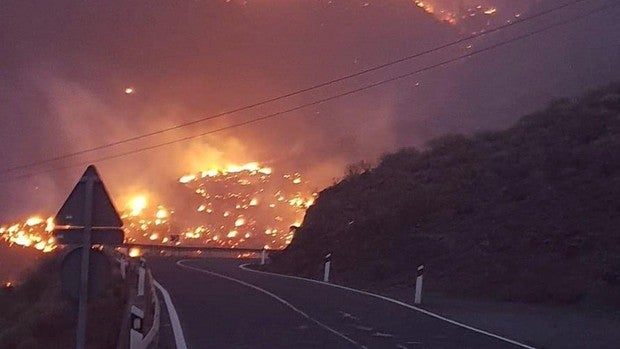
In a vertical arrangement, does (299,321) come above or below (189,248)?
below

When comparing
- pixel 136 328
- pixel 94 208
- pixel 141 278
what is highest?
pixel 94 208

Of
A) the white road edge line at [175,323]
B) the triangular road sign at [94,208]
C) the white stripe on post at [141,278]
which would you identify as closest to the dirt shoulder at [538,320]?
the white road edge line at [175,323]

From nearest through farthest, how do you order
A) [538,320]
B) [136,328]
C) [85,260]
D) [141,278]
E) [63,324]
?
[85,260] < [136,328] < [538,320] < [141,278] < [63,324]

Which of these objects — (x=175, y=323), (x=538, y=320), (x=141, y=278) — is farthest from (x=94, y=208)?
(x=141, y=278)

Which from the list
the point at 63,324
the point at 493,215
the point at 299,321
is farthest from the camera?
the point at 493,215

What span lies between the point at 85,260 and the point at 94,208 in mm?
669

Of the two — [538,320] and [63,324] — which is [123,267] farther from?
[538,320]

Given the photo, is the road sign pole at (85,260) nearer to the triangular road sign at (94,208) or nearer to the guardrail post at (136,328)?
the triangular road sign at (94,208)

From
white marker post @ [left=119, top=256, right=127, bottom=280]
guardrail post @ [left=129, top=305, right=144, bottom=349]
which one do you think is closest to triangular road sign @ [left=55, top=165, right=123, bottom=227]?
guardrail post @ [left=129, top=305, right=144, bottom=349]

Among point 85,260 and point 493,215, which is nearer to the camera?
point 85,260

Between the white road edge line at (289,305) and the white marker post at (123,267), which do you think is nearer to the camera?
the white road edge line at (289,305)

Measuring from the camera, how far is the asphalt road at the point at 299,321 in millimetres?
17980

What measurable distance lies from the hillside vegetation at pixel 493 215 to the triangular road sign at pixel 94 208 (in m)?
16.8

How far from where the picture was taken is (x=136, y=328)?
13828 millimetres
